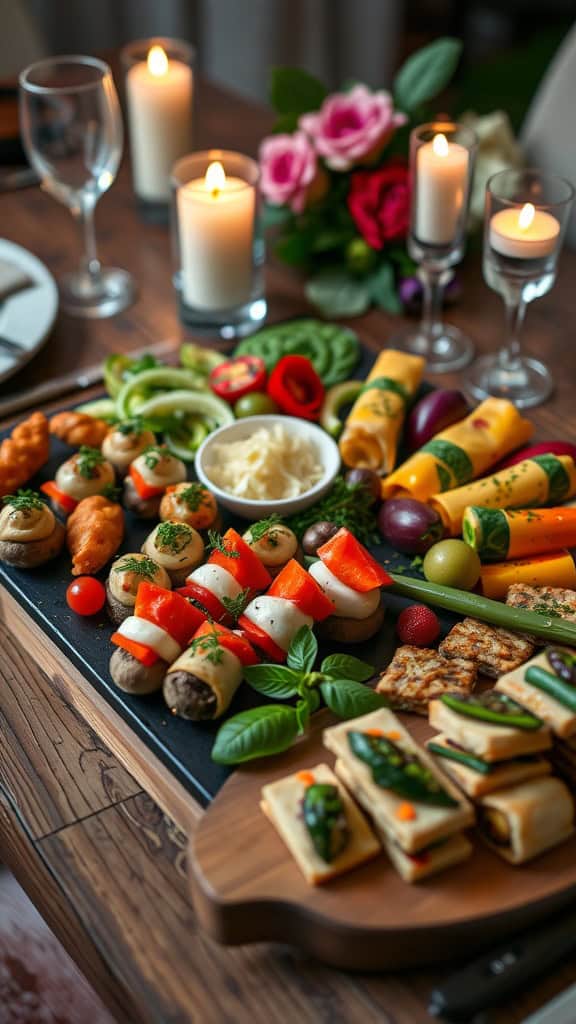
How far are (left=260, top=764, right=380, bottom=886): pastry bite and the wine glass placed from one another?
142cm

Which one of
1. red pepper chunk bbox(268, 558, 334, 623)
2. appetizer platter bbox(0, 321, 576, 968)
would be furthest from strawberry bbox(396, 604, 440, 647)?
red pepper chunk bbox(268, 558, 334, 623)

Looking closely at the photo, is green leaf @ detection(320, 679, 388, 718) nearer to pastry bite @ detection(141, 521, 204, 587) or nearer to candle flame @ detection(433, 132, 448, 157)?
pastry bite @ detection(141, 521, 204, 587)

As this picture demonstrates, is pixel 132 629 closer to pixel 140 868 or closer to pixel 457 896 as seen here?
pixel 140 868

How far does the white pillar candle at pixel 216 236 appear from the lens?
2.09 meters

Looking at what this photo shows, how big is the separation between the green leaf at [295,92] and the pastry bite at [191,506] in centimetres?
116

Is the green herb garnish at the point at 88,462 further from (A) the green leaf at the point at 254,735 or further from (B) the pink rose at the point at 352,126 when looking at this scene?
(B) the pink rose at the point at 352,126

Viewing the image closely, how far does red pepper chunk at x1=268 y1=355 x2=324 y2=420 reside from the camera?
1.92 meters

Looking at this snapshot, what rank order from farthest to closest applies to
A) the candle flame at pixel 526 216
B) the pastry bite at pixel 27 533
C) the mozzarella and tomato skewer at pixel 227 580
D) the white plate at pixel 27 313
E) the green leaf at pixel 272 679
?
1. the white plate at pixel 27 313
2. the candle flame at pixel 526 216
3. the pastry bite at pixel 27 533
4. the mozzarella and tomato skewer at pixel 227 580
5. the green leaf at pixel 272 679

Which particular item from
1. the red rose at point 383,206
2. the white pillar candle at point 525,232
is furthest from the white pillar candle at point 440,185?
the red rose at point 383,206

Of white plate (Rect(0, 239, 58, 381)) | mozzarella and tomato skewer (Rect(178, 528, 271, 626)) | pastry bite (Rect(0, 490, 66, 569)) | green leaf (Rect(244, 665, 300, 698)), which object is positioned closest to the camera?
green leaf (Rect(244, 665, 300, 698))

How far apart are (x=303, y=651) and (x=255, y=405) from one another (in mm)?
637

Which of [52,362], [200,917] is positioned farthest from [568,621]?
[52,362]

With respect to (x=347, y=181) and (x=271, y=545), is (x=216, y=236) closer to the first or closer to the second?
(x=347, y=181)

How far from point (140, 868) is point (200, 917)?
120mm
